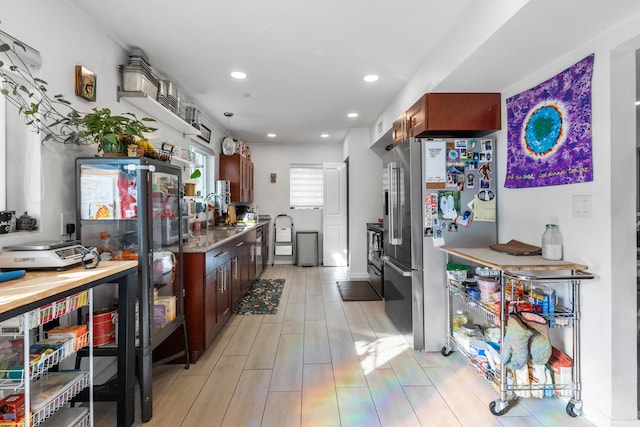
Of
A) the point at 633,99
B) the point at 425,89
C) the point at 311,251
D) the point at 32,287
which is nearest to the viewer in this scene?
the point at 32,287

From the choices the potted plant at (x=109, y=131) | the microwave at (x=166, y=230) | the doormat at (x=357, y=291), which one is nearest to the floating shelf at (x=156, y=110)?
the potted plant at (x=109, y=131)

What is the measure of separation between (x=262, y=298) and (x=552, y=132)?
137 inches

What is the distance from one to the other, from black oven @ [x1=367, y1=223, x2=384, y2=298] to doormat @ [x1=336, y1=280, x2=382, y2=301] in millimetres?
93

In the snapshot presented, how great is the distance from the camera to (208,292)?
2590 millimetres

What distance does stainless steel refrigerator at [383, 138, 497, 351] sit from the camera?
8.67ft

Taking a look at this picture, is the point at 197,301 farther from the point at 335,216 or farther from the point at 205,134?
the point at 335,216

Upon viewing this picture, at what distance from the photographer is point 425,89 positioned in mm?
2834

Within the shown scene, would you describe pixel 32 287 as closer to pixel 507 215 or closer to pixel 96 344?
pixel 96 344

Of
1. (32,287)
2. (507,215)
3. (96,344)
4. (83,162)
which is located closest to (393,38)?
(507,215)

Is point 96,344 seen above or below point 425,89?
below

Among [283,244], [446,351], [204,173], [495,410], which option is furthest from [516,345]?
[283,244]

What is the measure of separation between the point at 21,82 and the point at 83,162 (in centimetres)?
48

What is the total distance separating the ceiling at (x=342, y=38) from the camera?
5.77 ft

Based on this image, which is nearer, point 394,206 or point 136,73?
point 136,73
